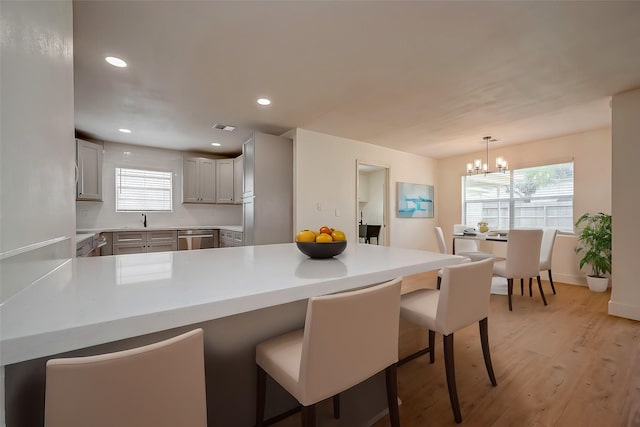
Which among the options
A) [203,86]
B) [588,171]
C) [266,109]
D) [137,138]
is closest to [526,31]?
[266,109]

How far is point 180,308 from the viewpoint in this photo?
679 millimetres

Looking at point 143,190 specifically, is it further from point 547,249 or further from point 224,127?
point 547,249

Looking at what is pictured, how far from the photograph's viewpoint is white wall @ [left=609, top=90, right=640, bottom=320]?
2.81m

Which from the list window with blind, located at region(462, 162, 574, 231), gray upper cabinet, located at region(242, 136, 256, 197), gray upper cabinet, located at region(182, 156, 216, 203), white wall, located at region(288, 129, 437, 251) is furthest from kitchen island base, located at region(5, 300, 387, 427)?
window with blind, located at region(462, 162, 574, 231)

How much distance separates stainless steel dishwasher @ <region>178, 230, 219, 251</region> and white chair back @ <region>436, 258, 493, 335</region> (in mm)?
4644

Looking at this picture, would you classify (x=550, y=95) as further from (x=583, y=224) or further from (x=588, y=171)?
(x=583, y=224)

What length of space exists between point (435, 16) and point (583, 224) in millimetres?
4411

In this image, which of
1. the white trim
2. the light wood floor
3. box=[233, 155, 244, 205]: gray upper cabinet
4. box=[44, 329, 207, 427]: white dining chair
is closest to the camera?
box=[44, 329, 207, 427]: white dining chair

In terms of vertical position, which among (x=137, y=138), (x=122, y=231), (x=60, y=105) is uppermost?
(x=137, y=138)

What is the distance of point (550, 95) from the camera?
116 inches

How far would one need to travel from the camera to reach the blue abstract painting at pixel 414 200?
18.1 feet

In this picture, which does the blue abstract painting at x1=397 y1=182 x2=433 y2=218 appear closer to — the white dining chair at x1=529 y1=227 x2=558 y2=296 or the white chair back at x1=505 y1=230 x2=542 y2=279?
the white dining chair at x1=529 y1=227 x2=558 y2=296

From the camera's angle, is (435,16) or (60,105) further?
(435,16)

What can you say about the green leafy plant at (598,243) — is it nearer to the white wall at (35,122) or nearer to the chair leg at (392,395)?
the chair leg at (392,395)
